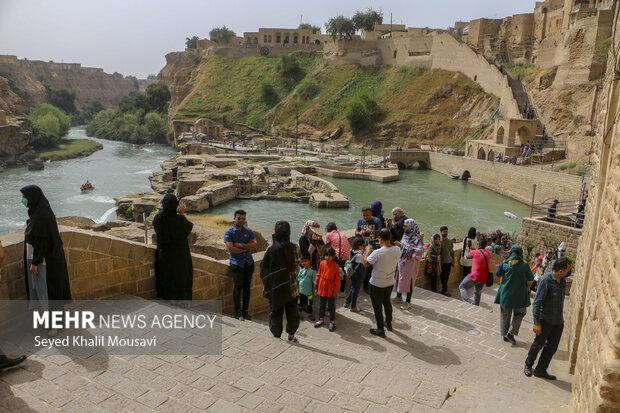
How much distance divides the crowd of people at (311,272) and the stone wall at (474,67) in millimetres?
37292

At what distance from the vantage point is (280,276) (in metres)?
5.12

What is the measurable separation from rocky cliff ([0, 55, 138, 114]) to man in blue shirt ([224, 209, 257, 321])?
75117mm

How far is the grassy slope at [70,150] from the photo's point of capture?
5302 cm

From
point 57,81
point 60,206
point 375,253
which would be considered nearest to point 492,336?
point 375,253

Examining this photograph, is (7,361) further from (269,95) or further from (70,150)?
(269,95)

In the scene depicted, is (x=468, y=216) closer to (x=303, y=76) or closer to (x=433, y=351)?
(x=433, y=351)

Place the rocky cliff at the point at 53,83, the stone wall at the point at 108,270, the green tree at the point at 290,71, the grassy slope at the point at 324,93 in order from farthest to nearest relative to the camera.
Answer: the rocky cliff at the point at 53,83 → the green tree at the point at 290,71 → the grassy slope at the point at 324,93 → the stone wall at the point at 108,270

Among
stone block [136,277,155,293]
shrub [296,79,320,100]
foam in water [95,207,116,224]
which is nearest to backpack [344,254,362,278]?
stone block [136,277,155,293]

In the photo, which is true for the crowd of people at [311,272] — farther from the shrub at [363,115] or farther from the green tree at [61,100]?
the green tree at [61,100]

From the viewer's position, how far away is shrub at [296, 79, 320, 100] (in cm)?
6262

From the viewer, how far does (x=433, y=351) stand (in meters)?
5.59

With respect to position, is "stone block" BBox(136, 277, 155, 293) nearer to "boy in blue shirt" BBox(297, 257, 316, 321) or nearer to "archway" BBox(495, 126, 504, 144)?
"boy in blue shirt" BBox(297, 257, 316, 321)

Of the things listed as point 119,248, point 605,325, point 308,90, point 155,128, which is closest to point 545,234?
point 605,325

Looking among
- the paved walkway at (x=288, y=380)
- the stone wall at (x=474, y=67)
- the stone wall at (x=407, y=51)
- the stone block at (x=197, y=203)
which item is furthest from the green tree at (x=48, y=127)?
the paved walkway at (x=288, y=380)
